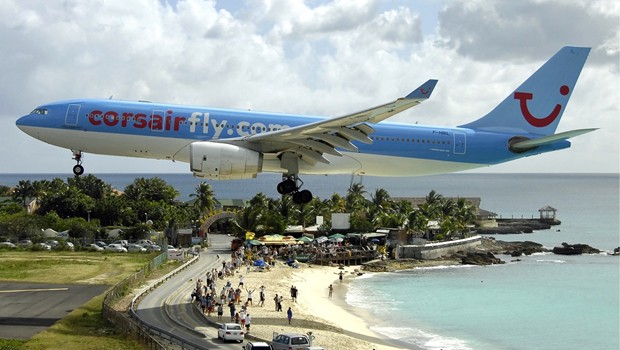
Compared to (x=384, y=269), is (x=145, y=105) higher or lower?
higher

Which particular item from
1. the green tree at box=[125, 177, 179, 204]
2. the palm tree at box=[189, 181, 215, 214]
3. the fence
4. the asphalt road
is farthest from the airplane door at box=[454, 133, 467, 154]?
the green tree at box=[125, 177, 179, 204]

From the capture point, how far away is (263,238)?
352 ft

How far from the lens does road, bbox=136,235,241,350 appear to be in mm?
46219

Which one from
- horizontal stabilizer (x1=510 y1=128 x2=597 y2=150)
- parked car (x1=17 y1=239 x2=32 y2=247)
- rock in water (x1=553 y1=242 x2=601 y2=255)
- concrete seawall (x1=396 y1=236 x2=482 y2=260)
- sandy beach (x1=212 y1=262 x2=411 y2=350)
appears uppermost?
horizontal stabilizer (x1=510 y1=128 x2=597 y2=150)

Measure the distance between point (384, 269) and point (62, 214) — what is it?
5486 cm

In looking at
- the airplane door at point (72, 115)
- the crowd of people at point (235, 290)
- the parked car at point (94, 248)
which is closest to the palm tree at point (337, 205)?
the crowd of people at point (235, 290)

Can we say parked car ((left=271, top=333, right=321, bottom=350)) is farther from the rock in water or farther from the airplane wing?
the rock in water

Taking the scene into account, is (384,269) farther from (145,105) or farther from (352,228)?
(145,105)

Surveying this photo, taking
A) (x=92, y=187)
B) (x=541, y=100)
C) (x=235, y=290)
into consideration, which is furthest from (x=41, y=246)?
(x=541, y=100)

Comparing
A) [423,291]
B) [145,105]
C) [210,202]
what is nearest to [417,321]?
[423,291]

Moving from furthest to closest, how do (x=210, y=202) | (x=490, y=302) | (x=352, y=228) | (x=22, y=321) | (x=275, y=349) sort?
(x=210, y=202)
(x=352, y=228)
(x=490, y=302)
(x=22, y=321)
(x=275, y=349)

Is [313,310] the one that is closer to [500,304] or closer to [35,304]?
[35,304]

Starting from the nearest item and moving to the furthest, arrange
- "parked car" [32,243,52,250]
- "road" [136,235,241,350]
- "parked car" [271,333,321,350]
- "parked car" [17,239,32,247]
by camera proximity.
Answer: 1. "parked car" [271,333,321,350]
2. "road" [136,235,241,350]
3. "parked car" [32,243,52,250]
4. "parked car" [17,239,32,247]

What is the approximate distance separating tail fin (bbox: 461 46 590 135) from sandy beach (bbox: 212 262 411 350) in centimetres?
1813
